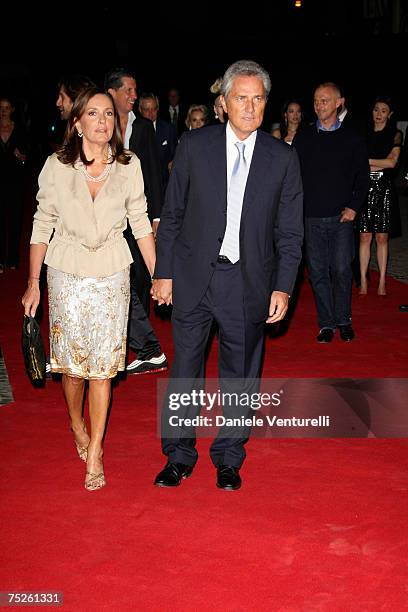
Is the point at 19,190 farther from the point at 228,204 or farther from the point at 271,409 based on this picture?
the point at 228,204

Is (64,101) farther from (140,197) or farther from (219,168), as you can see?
(219,168)

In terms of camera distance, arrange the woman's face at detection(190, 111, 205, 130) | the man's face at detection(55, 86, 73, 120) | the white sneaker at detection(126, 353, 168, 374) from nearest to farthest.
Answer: the man's face at detection(55, 86, 73, 120) < the white sneaker at detection(126, 353, 168, 374) < the woman's face at detection(190, 111, 205, 130)

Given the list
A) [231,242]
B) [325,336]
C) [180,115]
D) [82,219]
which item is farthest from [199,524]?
[180,115]

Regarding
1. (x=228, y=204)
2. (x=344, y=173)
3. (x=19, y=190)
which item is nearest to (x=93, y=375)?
(x=228, y=204)

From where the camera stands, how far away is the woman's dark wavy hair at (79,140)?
407 centimetres

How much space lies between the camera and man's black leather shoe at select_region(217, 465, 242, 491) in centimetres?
425

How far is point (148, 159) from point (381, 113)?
332cm

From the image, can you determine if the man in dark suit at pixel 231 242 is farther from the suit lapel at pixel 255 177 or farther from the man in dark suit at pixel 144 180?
the man in dark suit at pixel 144 180

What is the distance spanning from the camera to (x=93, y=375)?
4203mm

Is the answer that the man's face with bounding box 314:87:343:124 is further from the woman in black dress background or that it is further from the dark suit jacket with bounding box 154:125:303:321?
the dark suit jacket with bounding box 154:125:303:321

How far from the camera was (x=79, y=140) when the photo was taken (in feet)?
13.6

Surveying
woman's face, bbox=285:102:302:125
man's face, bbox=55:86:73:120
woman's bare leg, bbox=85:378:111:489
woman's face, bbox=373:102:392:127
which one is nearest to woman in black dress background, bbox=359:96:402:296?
woman's face, bbox=373:102:392:127

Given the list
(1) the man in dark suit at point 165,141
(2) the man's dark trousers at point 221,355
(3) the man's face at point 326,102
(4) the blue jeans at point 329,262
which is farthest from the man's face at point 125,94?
(1) the man in dark suit at point 165,141

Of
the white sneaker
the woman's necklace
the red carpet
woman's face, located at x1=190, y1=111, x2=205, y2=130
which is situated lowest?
the red carpet
